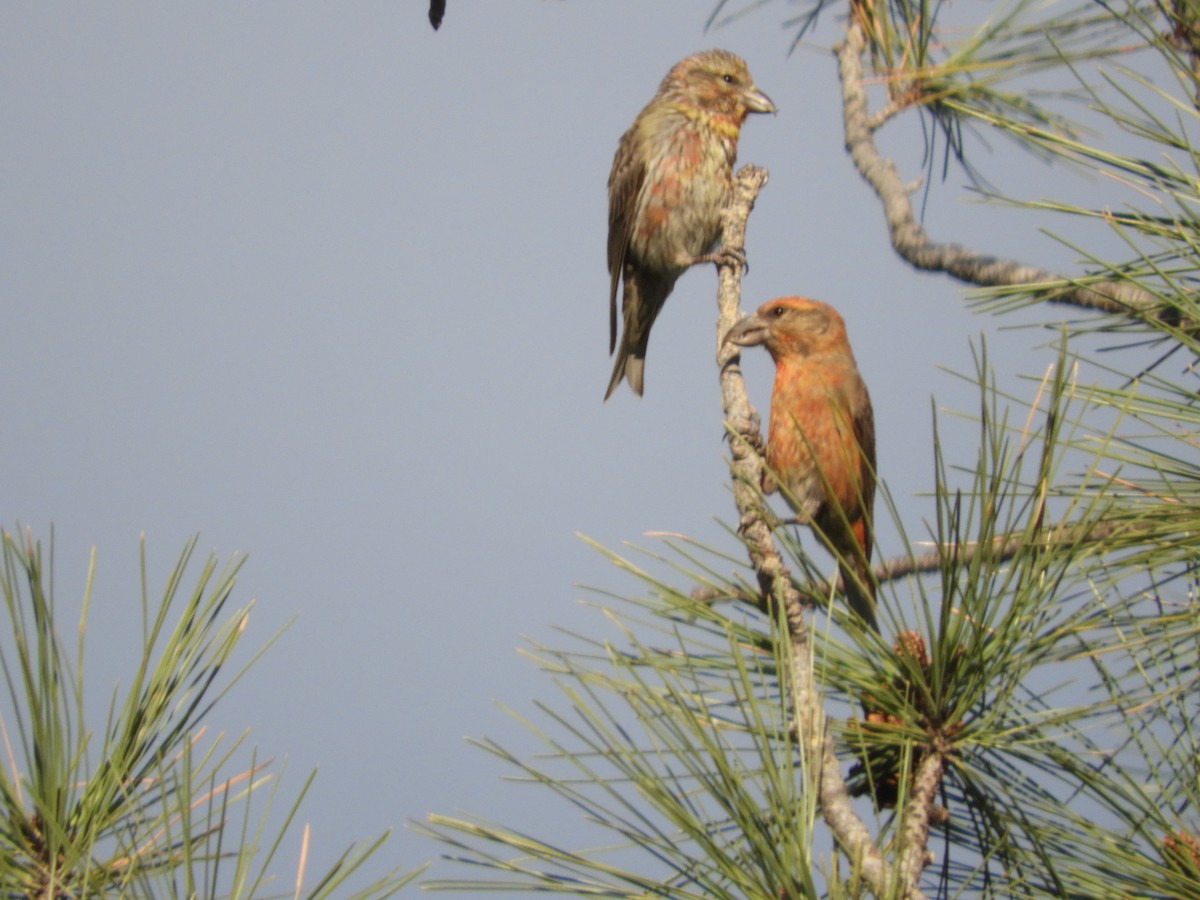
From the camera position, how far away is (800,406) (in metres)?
3.22

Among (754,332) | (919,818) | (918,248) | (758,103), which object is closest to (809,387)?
(754,332)

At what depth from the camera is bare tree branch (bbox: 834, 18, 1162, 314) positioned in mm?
2283

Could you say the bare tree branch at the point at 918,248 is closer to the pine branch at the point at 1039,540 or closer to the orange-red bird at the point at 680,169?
the pine branch at the point at 1039,540

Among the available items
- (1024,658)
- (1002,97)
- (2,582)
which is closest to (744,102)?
(1002,97)

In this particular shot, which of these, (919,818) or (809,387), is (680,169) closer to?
(809,387)

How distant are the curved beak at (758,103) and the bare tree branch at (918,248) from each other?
1.84 ft

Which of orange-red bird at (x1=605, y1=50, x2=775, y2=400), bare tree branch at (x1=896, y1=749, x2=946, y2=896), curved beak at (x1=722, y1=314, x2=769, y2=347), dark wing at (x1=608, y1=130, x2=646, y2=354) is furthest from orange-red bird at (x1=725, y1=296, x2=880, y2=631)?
bare tree branch at (x1=896, y1=749, x2=946, y2=896)

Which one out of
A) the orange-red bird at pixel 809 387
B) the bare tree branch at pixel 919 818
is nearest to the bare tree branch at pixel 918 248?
the orange-red bird at pixel 809 387

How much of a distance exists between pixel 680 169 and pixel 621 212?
27 centimetres

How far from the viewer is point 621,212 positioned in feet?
14.4

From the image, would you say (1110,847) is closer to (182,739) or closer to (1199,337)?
(1199,337)

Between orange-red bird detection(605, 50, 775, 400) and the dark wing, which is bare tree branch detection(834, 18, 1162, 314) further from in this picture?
the dark wing

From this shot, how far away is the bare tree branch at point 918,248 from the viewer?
7.49 ft

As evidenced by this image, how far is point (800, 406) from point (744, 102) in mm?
1554
